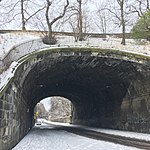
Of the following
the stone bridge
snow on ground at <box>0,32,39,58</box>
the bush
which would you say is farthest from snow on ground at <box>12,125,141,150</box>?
the bush

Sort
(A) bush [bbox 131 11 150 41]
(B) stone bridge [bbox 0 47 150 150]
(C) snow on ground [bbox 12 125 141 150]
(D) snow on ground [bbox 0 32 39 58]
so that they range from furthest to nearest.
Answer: (A) bush [bbox 131 11 150 41] → (D) snow on ground [bbox 0 32 39 58] → (B) stone bridge [bbox 0 47 150 150] → (C) snow on ground [bbox 12 125 141 150]

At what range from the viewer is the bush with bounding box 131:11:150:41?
30.1 metres

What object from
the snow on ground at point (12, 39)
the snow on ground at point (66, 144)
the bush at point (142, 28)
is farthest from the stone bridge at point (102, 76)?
the bush at point (142, 28)

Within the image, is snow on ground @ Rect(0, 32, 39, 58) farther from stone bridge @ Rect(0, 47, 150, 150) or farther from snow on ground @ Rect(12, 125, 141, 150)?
snow on ground @ Rect(12, 125, 141, 150)

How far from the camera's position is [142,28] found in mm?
30531

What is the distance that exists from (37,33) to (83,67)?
9270 millimetres

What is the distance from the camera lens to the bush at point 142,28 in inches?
1185

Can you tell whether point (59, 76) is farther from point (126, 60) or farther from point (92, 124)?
point (92, 124)

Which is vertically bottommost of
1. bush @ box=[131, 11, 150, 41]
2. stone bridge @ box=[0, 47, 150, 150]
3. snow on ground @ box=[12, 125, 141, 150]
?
snow on ground @ box=[12, 125, 141, 150]

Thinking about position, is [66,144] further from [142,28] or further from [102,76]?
[142,28]

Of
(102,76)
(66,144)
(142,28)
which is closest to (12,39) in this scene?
(102,76)

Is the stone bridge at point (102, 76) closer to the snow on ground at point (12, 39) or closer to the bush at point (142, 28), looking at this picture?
the snow on ground at point (12, 39)

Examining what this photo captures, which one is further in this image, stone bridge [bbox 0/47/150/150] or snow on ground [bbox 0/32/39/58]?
snow on ground [bbox 0/32/39/58]

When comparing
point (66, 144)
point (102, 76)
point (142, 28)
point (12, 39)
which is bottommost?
point (66, 144)
